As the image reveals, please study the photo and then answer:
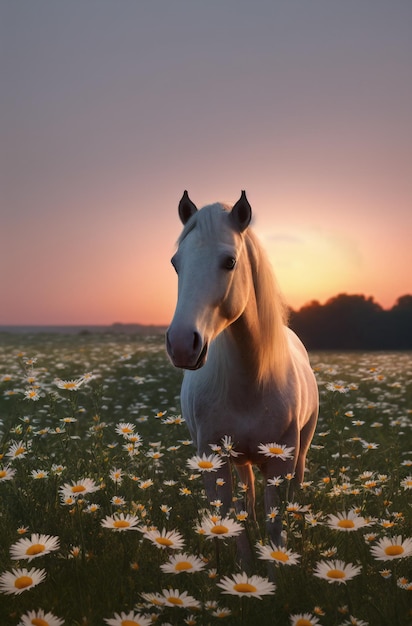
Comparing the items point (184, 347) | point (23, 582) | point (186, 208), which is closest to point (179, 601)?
point (23, 582)

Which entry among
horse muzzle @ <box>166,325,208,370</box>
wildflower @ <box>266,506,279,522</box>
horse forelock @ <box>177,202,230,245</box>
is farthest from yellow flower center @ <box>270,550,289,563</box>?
horse forelock @ <box>177,202,230,245</box>

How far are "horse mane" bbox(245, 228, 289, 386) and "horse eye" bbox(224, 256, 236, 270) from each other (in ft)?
1.36

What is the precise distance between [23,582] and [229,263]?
1.81 m

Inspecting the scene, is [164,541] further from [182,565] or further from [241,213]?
[241,213]

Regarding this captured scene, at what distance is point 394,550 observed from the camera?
2.45 meters

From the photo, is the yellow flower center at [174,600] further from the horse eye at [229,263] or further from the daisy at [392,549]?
the horse eye at [229,263]

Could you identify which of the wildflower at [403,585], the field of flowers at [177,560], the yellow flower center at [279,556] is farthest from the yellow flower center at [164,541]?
the wildflower at [403,585]

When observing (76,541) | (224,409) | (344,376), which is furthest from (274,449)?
(344,376)

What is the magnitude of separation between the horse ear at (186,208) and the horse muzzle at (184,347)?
0.96 meters

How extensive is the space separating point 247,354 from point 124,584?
161cm

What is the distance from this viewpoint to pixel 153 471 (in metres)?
5.71

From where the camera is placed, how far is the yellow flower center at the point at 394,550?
2.44 metres

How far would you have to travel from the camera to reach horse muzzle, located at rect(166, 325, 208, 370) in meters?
2.91

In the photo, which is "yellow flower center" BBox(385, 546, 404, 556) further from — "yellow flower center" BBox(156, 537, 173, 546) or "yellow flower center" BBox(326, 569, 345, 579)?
"yellow flower center" BBox(156, 537, 173, 546)
